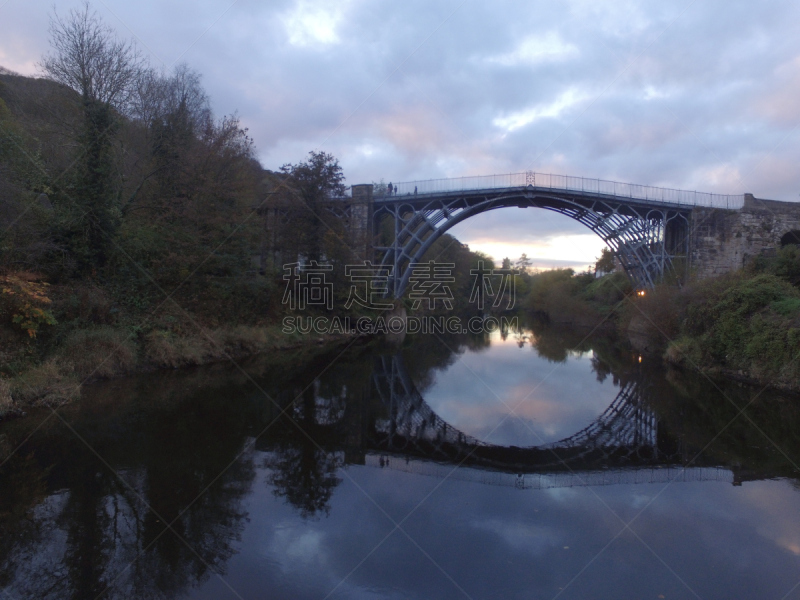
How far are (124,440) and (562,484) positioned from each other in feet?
22.9

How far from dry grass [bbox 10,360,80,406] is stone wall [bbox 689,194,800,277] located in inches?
1078

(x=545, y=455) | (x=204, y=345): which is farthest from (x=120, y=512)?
(x=204, y=345)

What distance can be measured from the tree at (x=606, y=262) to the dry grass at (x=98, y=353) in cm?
4381

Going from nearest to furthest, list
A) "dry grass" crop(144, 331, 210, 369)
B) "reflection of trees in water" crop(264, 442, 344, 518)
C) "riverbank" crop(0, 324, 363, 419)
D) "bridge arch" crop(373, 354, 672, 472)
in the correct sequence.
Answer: "reflection of trees in water" crop(264, 442, 344, 518)
"bridge arch" crop(373, 354, 672, 472)
"riverbank" crop(0, 324, 363, 419)
"dry grass" crop(144, 331, 210, 369)

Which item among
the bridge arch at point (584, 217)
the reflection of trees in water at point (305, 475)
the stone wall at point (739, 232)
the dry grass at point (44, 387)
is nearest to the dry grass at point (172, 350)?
the dry grass at point (44, 387)

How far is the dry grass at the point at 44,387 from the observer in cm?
995

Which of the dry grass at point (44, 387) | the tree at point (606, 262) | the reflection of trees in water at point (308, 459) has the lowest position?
the reflection of trees in water at point (308, 459)

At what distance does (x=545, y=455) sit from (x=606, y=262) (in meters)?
44.4

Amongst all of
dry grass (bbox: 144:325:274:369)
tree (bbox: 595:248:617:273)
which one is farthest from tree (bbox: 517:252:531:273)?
dry grass (bbox: 144:325:274:369)

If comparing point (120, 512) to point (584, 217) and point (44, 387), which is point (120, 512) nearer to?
point (44, 387)

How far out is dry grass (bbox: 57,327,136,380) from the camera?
39.3 ft

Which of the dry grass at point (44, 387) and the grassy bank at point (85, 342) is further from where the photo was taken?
the grassy bank at point (85, 342)

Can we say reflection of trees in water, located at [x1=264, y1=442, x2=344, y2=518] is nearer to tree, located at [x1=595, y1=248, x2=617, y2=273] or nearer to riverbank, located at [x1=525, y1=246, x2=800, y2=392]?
riverbank, located at [x1=525, y1=246, x2=800, y2=392]

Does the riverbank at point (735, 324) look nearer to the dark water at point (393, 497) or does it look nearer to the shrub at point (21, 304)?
the dark water at point (393, 497)
